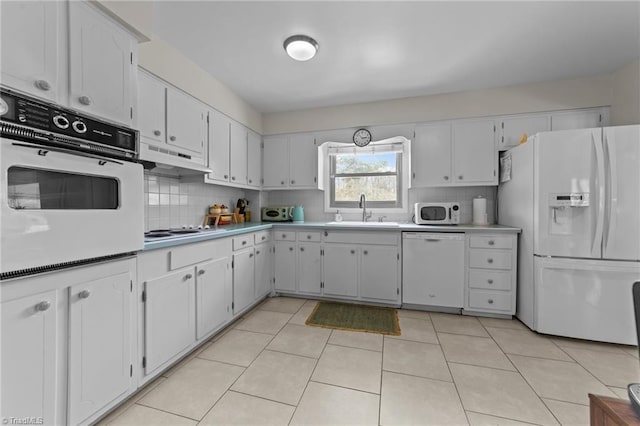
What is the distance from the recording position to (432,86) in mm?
2965

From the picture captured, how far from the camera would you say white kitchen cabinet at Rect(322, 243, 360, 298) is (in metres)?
3.03

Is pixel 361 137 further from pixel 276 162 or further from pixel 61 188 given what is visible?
pixel 61 188

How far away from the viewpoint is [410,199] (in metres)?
3.49

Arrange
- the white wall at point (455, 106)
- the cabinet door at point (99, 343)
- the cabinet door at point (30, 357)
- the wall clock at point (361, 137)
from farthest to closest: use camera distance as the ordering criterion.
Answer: the wall clock at point (361, 137) → the white wall at point (455, 106) → the cabinet door at point (99, 343) → the cabinet door at point (30, 357)

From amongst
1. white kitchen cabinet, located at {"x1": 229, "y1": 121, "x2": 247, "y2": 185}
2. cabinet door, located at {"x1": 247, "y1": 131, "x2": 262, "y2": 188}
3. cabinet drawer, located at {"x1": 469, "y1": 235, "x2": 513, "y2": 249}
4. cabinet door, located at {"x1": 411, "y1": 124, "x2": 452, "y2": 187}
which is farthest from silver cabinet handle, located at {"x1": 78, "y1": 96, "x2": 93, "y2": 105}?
cabinet drawer, located at {"x1": 469, "y1": 235, "x2": 513, "y2": 249}

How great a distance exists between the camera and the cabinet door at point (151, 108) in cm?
193

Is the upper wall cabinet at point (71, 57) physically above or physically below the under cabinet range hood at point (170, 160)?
above

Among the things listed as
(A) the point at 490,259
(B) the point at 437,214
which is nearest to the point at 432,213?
(B) the point at 437,214

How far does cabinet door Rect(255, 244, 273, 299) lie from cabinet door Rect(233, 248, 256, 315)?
94mm

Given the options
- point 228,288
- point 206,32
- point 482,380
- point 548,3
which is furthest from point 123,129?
point 548,3

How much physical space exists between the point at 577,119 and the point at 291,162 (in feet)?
10.8

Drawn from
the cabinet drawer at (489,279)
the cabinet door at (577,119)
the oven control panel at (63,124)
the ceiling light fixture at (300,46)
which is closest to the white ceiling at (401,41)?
the ceiling light fixture at (300,46)

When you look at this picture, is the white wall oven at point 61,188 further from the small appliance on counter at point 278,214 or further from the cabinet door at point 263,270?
the small appliance on counter at point 278,214

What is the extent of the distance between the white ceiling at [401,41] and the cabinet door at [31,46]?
0.88 meters
